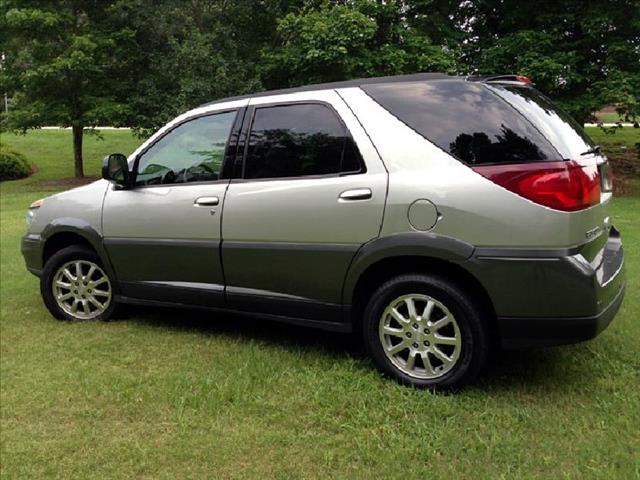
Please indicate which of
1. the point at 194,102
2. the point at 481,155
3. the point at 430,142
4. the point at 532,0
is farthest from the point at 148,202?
the point at 532,0

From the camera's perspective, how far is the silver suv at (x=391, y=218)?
332 cm

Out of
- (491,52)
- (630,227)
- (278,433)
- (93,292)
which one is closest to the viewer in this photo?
(278,433)

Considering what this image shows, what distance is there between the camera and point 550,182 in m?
3.25

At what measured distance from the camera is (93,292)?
523 centimetres

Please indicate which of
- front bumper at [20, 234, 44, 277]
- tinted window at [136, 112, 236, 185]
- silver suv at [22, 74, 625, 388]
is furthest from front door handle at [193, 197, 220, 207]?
front bumper at [20, 234, 44, 277]

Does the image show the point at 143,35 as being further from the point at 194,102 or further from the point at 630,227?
the point at 630,227

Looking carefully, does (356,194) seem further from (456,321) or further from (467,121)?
(456,321)

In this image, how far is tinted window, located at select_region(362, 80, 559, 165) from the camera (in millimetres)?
3400

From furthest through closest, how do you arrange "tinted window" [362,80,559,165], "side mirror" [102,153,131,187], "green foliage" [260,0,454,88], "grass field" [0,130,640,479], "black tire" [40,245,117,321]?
"green foliage" [260,0,454,88] < "black tire" [40,245,117,321] < "side mirror" [102,153,131,187] < "tinted window" [362,80,559,165] < "grass field" [0,130,640,479]

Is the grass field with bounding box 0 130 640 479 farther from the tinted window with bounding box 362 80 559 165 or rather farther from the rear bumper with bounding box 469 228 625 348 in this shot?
the tinted window with bounding box 362 80 559 165

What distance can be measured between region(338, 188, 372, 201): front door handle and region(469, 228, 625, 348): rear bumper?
28.8 inches

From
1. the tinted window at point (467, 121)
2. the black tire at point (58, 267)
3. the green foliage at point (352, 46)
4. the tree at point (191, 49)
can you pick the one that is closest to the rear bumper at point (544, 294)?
the tinted window at point (467, 121)

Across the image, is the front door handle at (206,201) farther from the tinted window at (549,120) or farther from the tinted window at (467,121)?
the tinted window at (549,120)

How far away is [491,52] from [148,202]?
1267 cm
